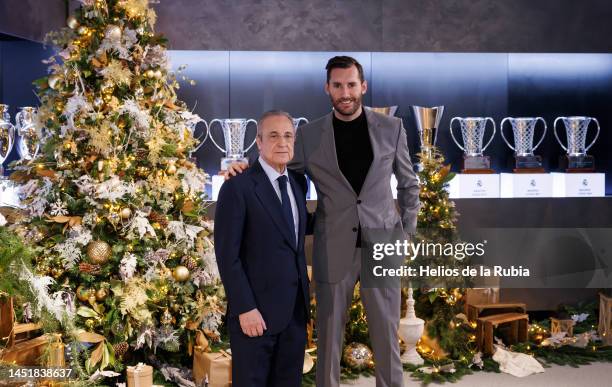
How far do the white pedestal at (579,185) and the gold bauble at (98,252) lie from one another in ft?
9.76

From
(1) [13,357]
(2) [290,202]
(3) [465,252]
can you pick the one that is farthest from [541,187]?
(1) [13,357]

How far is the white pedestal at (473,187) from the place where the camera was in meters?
4.87

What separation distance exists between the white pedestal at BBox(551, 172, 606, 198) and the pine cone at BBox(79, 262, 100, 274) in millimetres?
3021

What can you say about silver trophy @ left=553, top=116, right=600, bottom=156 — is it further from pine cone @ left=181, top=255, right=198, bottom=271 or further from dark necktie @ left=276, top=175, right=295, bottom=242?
dark necktie @ left=276, top=175, right=295, bottom=242

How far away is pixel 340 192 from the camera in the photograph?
2.82 meters

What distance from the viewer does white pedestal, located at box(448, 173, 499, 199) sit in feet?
16.0

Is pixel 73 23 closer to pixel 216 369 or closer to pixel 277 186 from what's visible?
pixel 277 186

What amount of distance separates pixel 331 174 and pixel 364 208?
18cm

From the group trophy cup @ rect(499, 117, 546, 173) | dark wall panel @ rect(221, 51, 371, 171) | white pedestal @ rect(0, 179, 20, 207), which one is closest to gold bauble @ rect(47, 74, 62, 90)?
white pedestal @ rect(0, 179, 20, 207)

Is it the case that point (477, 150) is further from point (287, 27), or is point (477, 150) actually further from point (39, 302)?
point (39, 302)

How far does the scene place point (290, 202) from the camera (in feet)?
8.45

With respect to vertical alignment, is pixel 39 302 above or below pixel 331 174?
below

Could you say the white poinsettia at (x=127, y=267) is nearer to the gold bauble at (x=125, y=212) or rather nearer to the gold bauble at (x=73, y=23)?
the gold bauble at (x=125, y=212)

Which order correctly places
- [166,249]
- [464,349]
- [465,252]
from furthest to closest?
[465,252], [464,349], [166,249]
